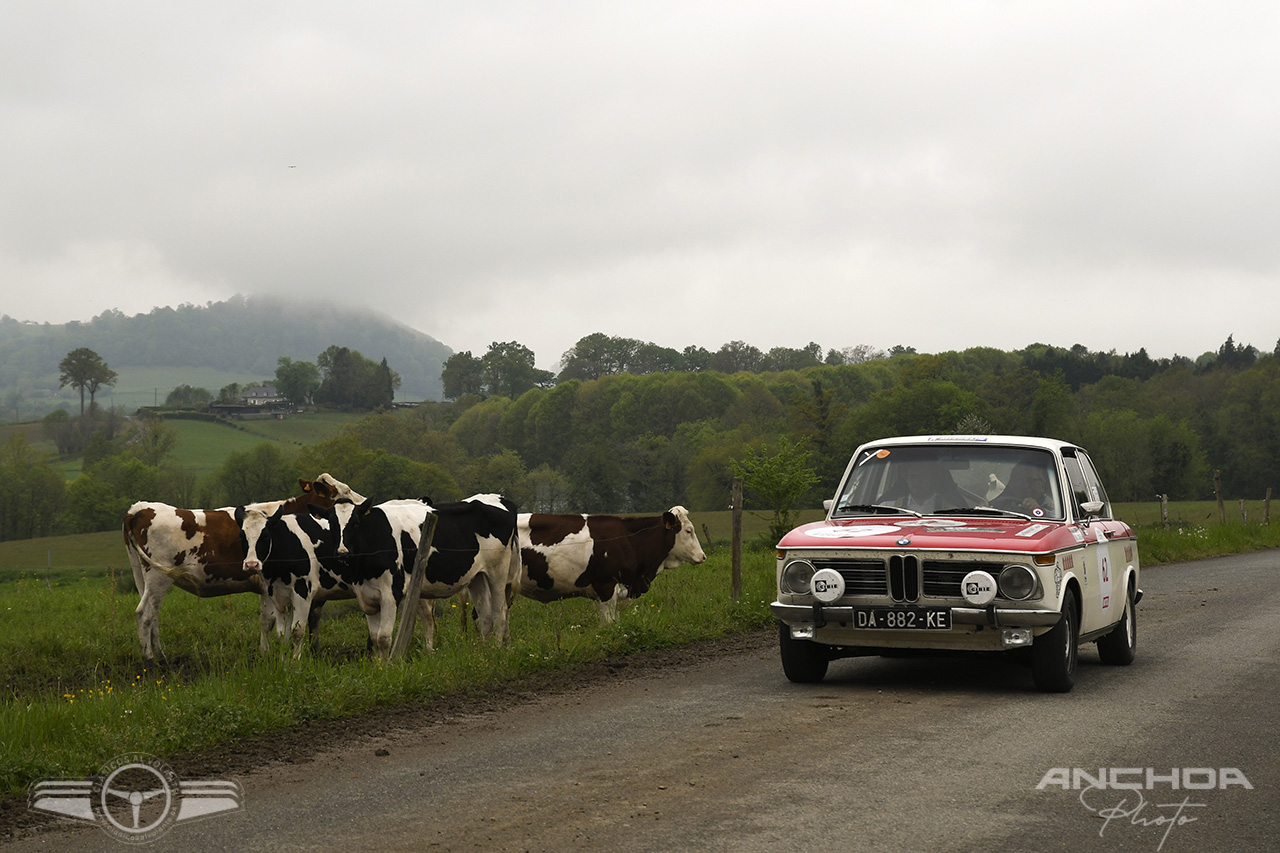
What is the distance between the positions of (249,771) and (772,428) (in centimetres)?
11143

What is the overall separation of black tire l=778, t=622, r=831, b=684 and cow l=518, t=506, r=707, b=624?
570 centimetres

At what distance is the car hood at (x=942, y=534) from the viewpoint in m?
9.54

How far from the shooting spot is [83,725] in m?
8.20

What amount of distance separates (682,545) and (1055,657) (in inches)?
386

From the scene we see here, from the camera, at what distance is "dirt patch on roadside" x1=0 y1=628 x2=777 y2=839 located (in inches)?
294

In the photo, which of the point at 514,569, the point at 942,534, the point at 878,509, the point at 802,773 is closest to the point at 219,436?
the point at 514,569

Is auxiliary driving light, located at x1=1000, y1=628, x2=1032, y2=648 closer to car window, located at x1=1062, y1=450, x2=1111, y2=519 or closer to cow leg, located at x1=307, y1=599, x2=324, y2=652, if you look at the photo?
car window, located at x1=1062, y1=450, x2=1111, y2=519

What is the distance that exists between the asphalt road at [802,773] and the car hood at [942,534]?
4.14 feet

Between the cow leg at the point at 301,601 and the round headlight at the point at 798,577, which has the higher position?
the round headlight at the point at 798,577

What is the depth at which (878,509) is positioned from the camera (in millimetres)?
10953

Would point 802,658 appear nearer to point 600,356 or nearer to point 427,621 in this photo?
point 427,621

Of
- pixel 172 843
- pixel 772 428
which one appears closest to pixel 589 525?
pixel 172 843

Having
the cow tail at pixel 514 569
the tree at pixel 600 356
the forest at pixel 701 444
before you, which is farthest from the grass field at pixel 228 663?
the tree at pixel 600 356

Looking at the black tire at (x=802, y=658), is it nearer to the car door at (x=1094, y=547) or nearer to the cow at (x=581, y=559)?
the car door at (x=1094, y=547)
